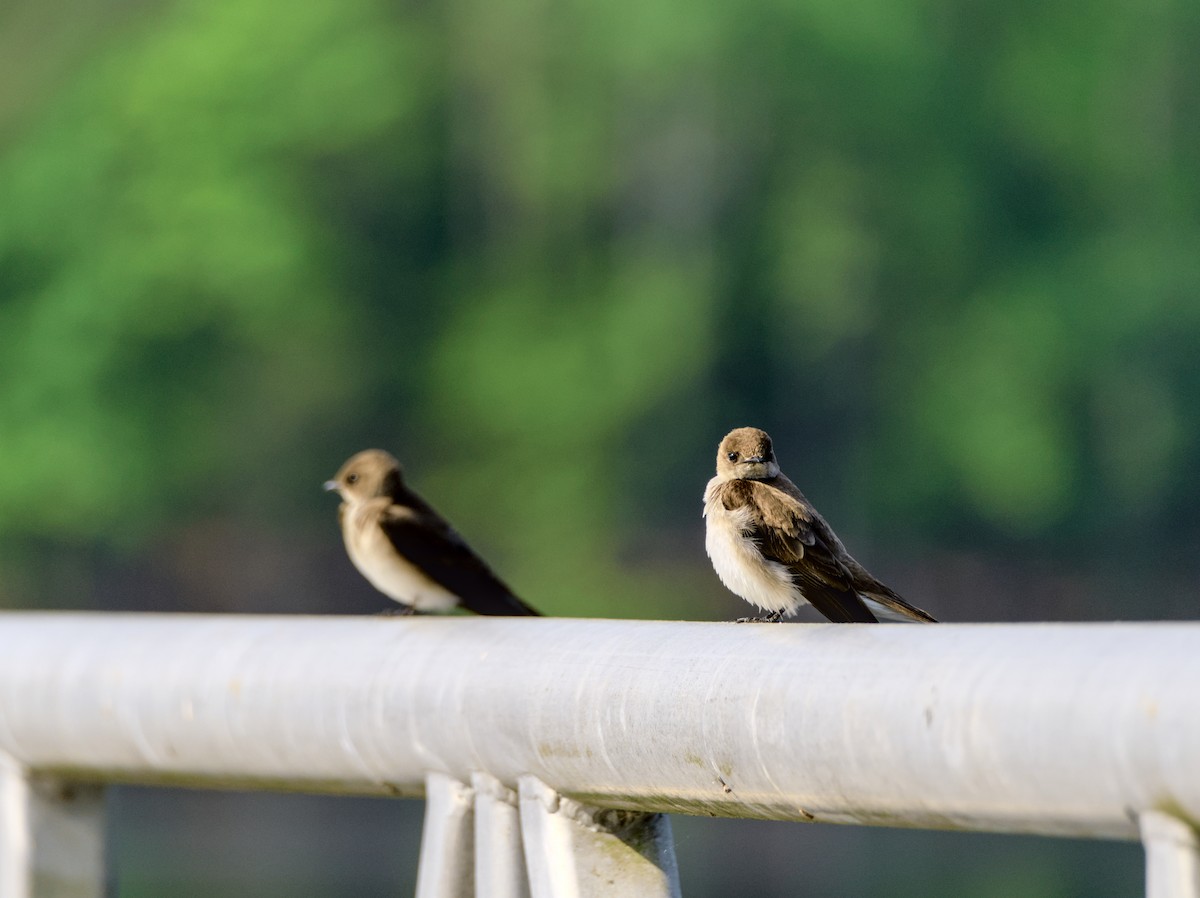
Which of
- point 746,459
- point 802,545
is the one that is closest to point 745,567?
point 802,545

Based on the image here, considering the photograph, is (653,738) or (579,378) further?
(579,378)

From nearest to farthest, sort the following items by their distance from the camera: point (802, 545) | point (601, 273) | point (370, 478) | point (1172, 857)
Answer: point (1172, 857) → point (802, 545) → point (370, 478) → point (601, 273)

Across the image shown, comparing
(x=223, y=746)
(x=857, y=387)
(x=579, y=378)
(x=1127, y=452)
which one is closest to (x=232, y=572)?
(x=579, y=378)

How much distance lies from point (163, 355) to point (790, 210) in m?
10.9

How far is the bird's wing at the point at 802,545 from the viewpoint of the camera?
4750 mm

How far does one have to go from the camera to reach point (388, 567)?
801cm

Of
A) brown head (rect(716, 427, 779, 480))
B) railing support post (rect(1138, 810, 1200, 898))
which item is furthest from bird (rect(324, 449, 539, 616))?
railing support post (rect(1138, 810, 1200, 898))

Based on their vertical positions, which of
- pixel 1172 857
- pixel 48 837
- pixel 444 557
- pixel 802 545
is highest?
pixel 444 557

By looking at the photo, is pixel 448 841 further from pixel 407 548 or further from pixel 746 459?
pixel 407 548

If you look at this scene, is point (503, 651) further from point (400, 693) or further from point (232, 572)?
point (232, 572)

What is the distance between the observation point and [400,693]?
9.71 ft

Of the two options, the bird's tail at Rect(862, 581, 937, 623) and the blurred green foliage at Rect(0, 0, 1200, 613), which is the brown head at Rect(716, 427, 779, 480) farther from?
the blurred green foliage at Rect(0, 0, 1200, 613)

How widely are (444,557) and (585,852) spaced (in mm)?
5030

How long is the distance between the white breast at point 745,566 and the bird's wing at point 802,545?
0.02 m
